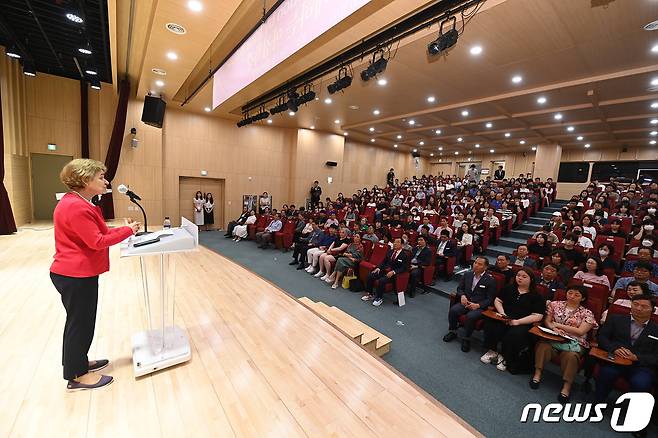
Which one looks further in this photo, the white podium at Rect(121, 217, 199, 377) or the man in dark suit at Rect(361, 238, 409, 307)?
the man in dark suit at Rect(361, 238, 409, 307)

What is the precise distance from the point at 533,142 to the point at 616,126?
317 cm

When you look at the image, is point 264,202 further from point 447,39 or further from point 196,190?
point 447,39

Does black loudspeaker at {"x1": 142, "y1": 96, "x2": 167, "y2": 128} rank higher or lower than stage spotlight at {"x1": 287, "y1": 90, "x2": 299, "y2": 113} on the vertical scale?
lower

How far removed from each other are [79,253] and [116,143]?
7.90 metres

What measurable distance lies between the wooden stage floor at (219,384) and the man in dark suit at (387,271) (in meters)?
1.64

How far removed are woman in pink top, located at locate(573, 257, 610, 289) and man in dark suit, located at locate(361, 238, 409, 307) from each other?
2264 millimetres

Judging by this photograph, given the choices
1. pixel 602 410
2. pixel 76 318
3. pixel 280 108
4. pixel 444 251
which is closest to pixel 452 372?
pixel 602 410

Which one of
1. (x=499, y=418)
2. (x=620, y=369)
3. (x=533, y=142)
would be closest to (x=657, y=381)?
(x=620, y=369)

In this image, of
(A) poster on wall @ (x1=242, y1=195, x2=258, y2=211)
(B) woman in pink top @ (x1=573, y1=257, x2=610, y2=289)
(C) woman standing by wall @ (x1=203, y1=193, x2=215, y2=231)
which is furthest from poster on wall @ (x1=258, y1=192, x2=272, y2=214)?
(B) woman in pink top @ (x1=573, y1=257, x2=610, y2=289)

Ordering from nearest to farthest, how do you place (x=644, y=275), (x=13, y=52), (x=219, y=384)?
(x=219, y=384), (x=644, y=275), (x=13, y=52)

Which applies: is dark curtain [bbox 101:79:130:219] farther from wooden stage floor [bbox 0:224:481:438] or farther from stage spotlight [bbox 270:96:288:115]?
wooden stage floor [bbox 0:224:481:438]

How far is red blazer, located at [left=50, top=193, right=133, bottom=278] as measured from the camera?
1541 mm

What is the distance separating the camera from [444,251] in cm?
534

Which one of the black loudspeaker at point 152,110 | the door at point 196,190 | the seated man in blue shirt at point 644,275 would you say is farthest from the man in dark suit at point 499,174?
the black loudspeaker at point 152,110
